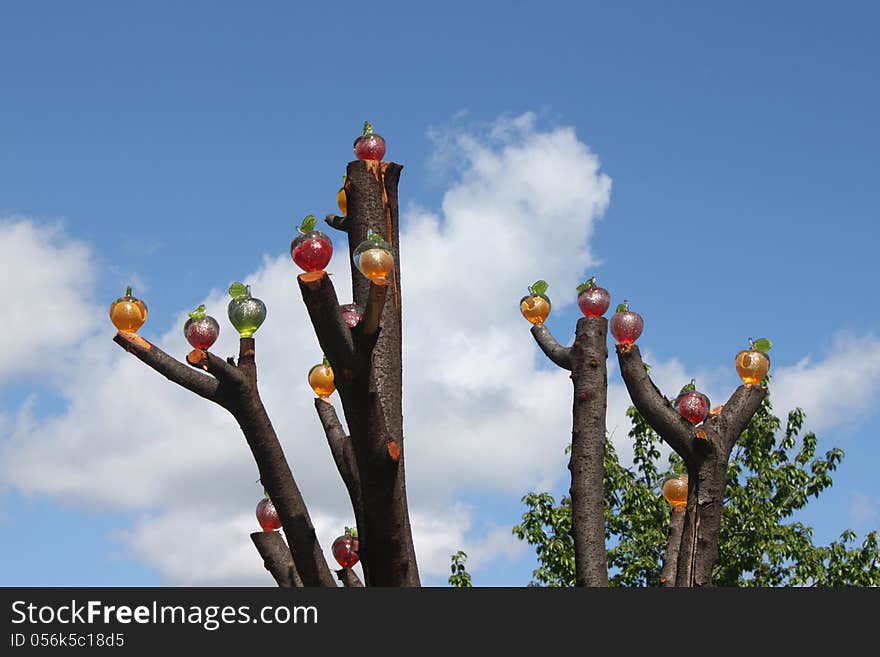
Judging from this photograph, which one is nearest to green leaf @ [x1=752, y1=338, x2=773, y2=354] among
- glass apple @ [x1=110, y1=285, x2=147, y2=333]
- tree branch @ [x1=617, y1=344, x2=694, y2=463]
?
tree branch @ [x1=617, y1=344, x2=694, y2=463]

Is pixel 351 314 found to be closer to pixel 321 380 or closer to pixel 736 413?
pixel 321 380

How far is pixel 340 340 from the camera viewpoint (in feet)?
14.2

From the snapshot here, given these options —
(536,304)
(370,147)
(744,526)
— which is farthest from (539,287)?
(744,526)

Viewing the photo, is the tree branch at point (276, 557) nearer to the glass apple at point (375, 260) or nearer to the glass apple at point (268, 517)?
the glass apple at point (268, 517)

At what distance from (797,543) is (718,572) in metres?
1.25

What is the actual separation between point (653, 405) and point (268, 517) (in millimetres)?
2735

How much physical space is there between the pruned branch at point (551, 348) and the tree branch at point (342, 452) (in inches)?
61.8

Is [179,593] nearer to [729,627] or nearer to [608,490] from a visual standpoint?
[729,627]

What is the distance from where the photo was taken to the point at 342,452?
19.2 feet

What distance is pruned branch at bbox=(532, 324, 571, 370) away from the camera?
6.57 metres

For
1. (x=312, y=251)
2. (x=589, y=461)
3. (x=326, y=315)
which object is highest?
(x=312, y=251)

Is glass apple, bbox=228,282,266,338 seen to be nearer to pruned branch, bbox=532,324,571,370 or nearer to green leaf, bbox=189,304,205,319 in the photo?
green leaf, bbox=189,304,205,319

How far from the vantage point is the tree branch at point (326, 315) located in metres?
4.26

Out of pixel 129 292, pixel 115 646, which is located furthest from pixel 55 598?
pixel 129 292
